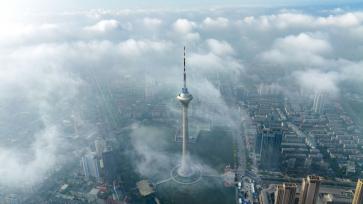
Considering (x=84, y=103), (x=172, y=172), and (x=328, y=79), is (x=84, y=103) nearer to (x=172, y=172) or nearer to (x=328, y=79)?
(x=172, y=172)

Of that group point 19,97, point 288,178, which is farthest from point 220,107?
point 19,97

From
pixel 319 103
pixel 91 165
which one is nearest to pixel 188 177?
pixel 91 165

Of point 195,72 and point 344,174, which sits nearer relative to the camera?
point 344,174

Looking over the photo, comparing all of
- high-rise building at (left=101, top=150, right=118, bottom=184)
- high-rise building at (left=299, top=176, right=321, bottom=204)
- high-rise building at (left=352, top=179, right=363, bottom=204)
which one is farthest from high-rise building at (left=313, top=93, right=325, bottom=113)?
high-rise building at (left=101, top=150, right=118, bottom=184)

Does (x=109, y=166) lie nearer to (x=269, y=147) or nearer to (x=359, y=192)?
(x=269, y=147)

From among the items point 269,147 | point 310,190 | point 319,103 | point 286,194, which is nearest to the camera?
point 286,194

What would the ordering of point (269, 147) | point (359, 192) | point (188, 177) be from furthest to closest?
point (269, 147)
point (188, 177)
point (359, 192)

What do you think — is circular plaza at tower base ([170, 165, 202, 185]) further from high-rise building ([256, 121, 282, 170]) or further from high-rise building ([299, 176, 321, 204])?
high-rise building ([299, 176, 321, 204])
